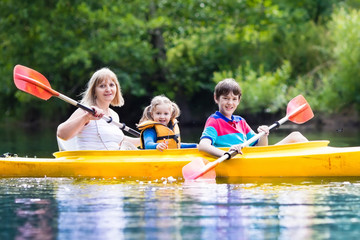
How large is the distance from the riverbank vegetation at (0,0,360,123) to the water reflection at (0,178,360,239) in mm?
12391

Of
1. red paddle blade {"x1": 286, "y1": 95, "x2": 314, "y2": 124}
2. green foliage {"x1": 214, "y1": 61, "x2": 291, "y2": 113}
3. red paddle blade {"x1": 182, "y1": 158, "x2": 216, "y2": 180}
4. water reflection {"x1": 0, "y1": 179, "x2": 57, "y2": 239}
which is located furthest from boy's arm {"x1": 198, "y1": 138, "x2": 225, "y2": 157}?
green foliage {"x1": 214, "y1": 61, "x2": 291, "y2": 113}

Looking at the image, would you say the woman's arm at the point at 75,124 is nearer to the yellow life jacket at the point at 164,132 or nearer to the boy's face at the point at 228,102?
the yellow life jacket at the point at 164,132

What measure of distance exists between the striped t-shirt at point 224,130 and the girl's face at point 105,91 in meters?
1.07

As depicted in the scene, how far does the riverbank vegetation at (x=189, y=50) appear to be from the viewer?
1895 cm

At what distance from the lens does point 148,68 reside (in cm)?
2245

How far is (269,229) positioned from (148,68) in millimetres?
18292

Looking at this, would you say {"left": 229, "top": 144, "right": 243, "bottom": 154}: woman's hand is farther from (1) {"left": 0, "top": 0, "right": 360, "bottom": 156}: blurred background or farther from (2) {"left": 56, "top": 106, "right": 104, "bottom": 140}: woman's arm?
(1) {"left": 0, "top": 0, "right": 360, "bottom": 156}: blurred background

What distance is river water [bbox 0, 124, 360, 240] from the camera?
4316 mm

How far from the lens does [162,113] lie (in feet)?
23.6

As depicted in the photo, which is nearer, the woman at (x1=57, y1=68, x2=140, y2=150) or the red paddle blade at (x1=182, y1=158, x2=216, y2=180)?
the red paddle blade at (x1=182, y1=158, x2=216, y2=180)

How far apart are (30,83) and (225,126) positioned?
2189 millimetres

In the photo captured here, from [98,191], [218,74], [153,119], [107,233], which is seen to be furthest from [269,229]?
[218,74]

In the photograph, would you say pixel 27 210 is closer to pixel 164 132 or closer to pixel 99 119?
pixel 99 119

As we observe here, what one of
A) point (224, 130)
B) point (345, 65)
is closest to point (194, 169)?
point (224, 130)
